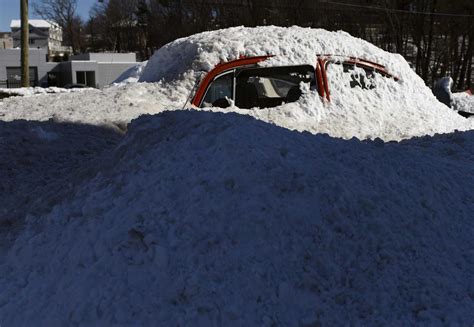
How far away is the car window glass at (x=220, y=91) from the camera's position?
239 inches

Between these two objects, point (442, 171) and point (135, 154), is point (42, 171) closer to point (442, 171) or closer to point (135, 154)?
point (135, 154)

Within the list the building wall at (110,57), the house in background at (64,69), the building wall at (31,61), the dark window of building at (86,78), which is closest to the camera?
the house in background at (64,69)

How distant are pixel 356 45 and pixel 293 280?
5.23 metres

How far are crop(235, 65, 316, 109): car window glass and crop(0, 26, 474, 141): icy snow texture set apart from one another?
5.0 inches

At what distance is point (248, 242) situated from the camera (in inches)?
104

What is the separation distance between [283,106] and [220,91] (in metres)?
0.81

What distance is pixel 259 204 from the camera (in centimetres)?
282

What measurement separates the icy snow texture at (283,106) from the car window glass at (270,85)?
127 millimetres

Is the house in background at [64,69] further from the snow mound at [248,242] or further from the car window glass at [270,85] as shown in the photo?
the snow mound at [248,242]

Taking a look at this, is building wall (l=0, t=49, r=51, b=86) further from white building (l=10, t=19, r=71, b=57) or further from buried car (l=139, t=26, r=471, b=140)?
buried car (l=139, t=26, r=471, b=140)

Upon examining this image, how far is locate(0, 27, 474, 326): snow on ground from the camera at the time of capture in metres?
2.42

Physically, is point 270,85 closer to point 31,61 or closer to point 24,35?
point 24,35

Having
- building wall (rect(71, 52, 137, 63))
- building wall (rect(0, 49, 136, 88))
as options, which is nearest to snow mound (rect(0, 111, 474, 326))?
building wall (rect(0, 49, 136, 88))

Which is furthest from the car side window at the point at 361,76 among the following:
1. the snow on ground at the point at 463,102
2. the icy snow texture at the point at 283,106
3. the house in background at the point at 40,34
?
the house in background at the point at 40,34
